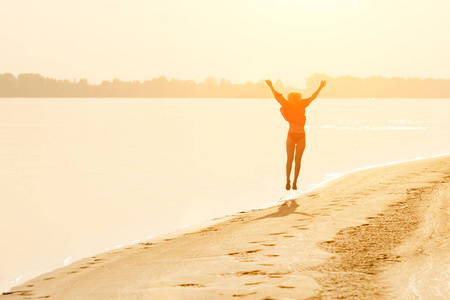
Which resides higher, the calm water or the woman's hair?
the woman's hair

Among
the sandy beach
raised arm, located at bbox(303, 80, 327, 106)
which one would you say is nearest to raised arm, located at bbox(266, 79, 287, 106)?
raised arm, located at bbox(303, 80, 327, 106)

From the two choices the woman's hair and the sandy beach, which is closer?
the sandy beach

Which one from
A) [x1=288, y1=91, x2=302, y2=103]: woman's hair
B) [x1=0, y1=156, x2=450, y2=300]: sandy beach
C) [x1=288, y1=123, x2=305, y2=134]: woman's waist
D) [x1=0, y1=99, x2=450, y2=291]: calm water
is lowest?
[x1=0, y1=99, x2=450, y2=291]: calm water

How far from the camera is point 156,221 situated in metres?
14.9

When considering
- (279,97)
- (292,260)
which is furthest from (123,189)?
(292,260)

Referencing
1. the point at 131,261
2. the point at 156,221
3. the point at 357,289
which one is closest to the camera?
the point at 357,289

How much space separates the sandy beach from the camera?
6.14 meters

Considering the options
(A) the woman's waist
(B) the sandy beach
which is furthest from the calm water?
(A) the woman's waist

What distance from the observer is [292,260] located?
23.7ft

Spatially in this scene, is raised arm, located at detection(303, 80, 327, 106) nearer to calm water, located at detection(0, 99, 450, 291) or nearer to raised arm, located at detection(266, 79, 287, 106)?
raised arm, located at detection(266, 79, 287, 106)

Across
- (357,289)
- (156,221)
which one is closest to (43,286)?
(357,289)

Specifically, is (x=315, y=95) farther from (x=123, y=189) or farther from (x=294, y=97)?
(x=123, y=189)

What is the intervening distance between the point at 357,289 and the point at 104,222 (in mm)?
10105

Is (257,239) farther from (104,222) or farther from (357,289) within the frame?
(104,222)
